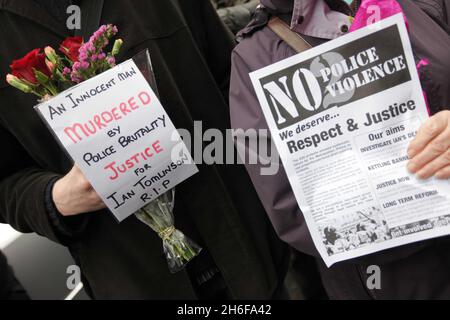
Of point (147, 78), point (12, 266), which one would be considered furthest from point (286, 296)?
point (12, 266)

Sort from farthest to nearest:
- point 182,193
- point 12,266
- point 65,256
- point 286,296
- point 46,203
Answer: point 65,256 → point 12,266 → point 286,296 → point 182,193 → point 46,203

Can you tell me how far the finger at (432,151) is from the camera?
106 centimetres

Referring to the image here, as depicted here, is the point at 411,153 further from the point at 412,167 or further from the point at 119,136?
the point at 119,136

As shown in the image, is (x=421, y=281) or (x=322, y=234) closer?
(x=322, y=234)

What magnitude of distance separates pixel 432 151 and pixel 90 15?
108 cm

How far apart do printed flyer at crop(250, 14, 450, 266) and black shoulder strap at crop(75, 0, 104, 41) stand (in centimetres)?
57

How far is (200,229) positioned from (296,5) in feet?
2.73

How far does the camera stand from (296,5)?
1.18 metres

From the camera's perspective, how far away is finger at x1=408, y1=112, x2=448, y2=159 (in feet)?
3.46

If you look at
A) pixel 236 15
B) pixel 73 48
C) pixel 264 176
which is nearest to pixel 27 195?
pixel 73 48

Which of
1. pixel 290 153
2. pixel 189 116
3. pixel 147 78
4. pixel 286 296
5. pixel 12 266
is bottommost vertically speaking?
pixel 286 296

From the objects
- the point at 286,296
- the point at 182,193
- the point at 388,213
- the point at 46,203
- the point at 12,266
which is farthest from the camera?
the point at 12,266

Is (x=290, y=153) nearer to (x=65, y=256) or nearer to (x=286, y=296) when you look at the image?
(x=286, y=296)

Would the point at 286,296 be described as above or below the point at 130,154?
below
